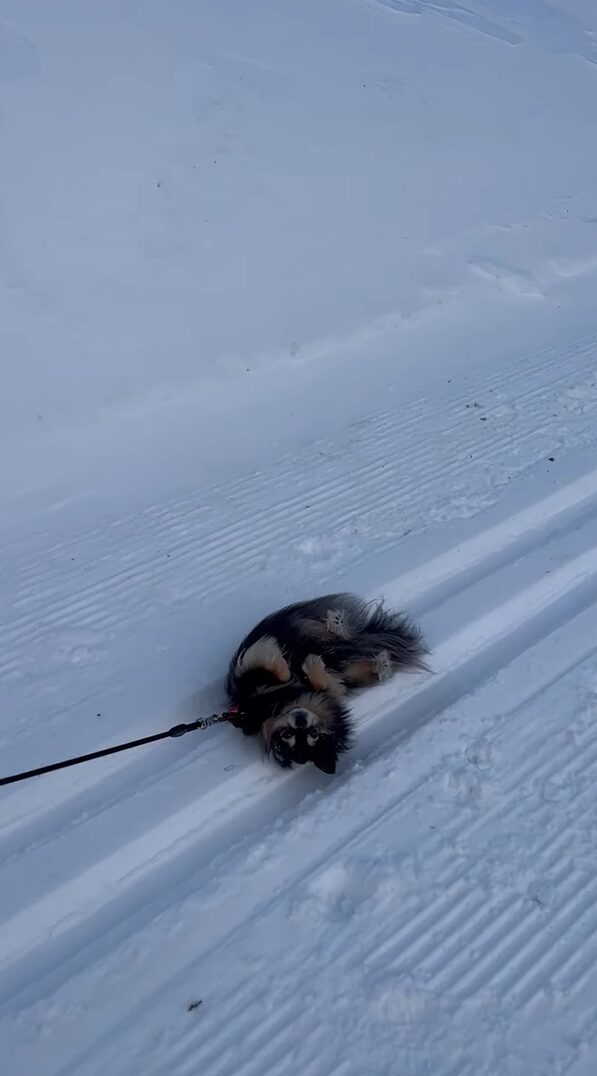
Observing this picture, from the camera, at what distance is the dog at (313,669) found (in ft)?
8.66

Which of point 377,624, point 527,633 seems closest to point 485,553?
point 527,633

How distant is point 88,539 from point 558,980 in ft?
7.31

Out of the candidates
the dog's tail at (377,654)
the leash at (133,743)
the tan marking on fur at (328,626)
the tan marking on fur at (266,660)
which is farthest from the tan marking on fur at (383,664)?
the leash at (133,743)

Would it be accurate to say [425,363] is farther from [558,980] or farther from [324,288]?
[558,980]

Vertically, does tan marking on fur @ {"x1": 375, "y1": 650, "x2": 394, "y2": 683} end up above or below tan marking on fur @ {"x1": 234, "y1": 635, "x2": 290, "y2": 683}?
above

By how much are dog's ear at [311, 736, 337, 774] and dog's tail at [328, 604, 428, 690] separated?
33 cm

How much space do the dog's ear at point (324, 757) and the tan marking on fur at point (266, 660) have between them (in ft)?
0.87

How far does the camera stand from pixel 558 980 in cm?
215

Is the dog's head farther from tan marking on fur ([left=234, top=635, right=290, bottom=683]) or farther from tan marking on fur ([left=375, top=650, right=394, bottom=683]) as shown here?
tan marking on fur ([left=375, top=650, right=394, bottom=683])

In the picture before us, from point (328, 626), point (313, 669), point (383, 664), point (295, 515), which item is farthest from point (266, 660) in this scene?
point (295, 515)

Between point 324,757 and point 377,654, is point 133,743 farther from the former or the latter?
point 377,654

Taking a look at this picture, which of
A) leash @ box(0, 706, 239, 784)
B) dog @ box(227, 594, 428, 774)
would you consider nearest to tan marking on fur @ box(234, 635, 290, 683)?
dog @ box(227, 594, 428, 774)

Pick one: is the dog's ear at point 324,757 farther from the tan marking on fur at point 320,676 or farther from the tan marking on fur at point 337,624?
the tan marking on fur at point 337,624

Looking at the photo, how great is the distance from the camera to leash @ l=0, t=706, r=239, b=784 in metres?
2.50
